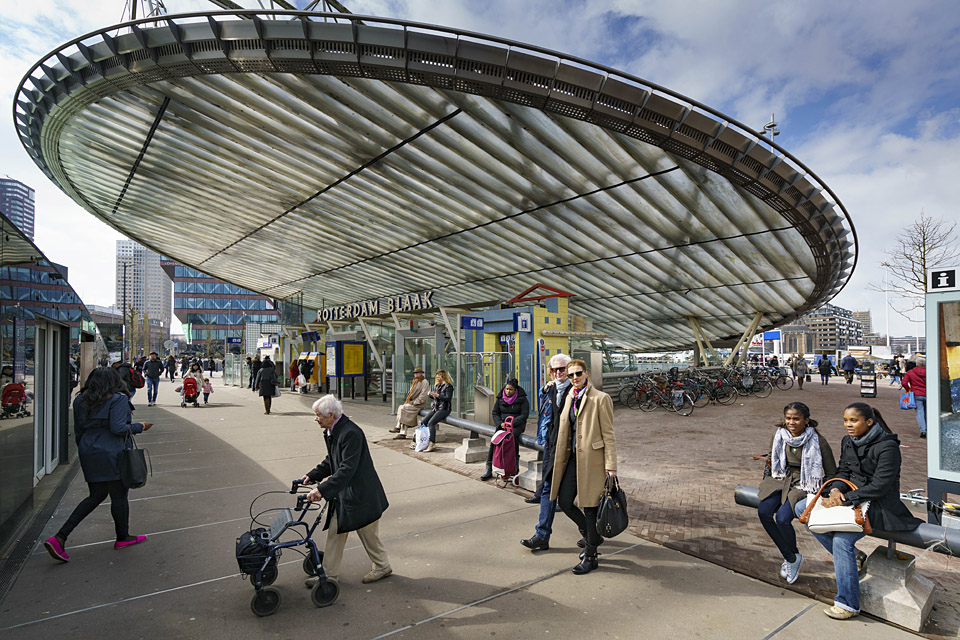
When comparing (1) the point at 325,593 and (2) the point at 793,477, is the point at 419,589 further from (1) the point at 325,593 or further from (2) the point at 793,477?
(2) the point at 793,477

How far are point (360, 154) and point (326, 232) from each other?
7.28 metres

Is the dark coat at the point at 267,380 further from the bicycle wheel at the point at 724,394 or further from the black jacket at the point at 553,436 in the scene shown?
the bicycle wheel at the point at 724,394

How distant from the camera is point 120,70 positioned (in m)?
9.62

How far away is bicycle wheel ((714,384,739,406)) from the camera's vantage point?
1698cm

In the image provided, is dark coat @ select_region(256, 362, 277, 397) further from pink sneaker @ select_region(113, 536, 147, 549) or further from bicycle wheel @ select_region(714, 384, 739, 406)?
bicycle wheel @ select_region(714, 384, 739, 406)

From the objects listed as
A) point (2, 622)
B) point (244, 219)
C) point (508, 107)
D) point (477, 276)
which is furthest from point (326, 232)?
point (2, 622)

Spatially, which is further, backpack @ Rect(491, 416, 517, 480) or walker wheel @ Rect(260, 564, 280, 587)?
backpack @ Rect(491, 416, 517, 480)

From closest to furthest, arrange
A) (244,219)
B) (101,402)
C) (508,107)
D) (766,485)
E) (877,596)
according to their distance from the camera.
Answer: (877,596), (766,485), (101,402), (508,107), (244,219)

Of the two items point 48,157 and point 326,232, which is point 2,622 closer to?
point 48,157

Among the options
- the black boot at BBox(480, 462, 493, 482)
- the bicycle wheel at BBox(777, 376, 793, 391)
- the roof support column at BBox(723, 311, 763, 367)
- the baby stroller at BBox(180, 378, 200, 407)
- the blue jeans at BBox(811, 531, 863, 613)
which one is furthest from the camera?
the bicycle wheel at BBox(777, 376, 793, 391)

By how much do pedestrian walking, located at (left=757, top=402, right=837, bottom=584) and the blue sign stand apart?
10.5 meters

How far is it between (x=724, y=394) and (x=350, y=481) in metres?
16.0

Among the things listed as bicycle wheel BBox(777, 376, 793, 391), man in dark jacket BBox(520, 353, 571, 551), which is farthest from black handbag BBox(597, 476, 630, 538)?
bicycle wheel BBox(777, 376, 793, 391)

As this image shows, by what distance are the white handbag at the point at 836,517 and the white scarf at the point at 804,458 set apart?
17cm
